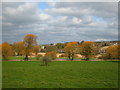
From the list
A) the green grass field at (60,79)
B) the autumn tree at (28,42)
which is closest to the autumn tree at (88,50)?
the autumn tree at (28,42)

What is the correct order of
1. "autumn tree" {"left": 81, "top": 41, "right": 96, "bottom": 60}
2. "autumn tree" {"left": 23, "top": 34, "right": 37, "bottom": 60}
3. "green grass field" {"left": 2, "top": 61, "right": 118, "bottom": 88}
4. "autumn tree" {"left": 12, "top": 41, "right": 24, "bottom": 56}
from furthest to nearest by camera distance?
"autumn tree" {"left": 81, "top": 41, "right": 96, "bottom": 60} → "autumn tree" {"left": 12, "top": 41, "right": 24, "bottom": 56} → "autumn tree" {"left": 23, "top": 34, "right": 37, "bottom": 60} → "green grass field" {"left": 2, "top": 61, "right": 118, "bottom": 88}

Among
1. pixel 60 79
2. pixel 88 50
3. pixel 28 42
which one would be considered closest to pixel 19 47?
pixel 28 42

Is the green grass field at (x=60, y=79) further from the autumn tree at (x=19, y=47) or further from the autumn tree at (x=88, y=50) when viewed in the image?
the autumn tree at (x=19, y=47)

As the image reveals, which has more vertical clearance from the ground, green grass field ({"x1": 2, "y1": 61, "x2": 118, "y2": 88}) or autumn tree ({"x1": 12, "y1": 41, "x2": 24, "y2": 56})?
autumn tree ({"x1": 12, "y1": 41, "x2": 24, "y2": 56})

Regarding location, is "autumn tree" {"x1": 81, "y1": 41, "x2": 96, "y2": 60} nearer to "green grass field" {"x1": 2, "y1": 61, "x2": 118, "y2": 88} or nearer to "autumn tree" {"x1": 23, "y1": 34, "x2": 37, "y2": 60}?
"autumn tree" {"x1": 23, "y1": 34, "x2": 37, "y2": 60}

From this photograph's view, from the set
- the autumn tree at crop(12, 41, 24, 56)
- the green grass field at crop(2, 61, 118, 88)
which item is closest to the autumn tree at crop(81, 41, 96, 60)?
the autumn tree at crop(12, 41, 24, 56)

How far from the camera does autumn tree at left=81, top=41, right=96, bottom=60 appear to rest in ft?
169

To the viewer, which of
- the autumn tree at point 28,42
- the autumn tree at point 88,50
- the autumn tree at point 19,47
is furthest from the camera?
the autumn tree at point 88,50

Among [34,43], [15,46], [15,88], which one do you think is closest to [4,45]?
[34,43]

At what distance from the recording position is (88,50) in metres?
51.8

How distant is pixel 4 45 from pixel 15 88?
121ft

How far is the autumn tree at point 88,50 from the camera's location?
169ft

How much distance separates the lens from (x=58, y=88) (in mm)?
8922

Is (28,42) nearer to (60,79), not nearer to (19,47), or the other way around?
(19,47)
